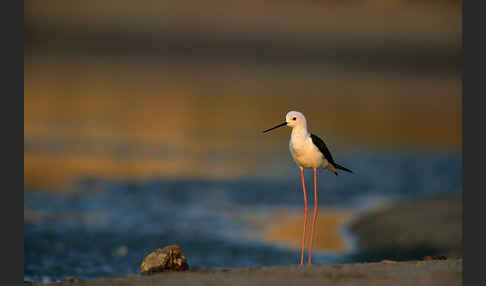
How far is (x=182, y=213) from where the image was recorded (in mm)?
12594

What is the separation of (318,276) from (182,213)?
278 inches

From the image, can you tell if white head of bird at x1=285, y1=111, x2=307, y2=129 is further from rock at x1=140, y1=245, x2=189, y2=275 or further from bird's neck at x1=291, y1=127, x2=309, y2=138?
rock at x1=140, y1=245, x2=189, y2=275

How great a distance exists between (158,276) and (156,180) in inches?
364

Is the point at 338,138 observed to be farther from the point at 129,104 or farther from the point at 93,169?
the point at 129,104

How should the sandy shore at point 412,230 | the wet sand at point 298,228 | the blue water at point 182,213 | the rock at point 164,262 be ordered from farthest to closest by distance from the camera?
1. the wet sand at point 298,228
2. the sandy shore at point 412,230
3. the blue water at point 182,213
4. the rock at point 164,262

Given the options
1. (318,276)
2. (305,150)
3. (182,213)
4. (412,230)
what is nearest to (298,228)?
(412,230)

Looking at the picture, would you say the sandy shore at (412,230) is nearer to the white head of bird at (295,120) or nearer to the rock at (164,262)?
the white head of bird at (295,120)

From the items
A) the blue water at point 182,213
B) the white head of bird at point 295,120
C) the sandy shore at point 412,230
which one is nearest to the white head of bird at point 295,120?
the white head of bird at point 295,120

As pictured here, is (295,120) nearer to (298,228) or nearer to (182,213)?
(298,228)

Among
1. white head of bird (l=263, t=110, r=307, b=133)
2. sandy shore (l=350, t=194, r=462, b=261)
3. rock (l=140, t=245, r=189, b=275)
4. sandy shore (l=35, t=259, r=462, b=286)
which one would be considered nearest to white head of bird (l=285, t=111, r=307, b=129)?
white head of bird (l=263, t=110, r=307, b=133)

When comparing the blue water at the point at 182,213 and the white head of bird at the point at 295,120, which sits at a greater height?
the white head of bird at the point at 295,120

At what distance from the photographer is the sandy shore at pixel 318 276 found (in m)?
5.57

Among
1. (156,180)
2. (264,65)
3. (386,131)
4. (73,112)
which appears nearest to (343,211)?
(156,180)

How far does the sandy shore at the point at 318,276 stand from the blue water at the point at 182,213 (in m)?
2.95
